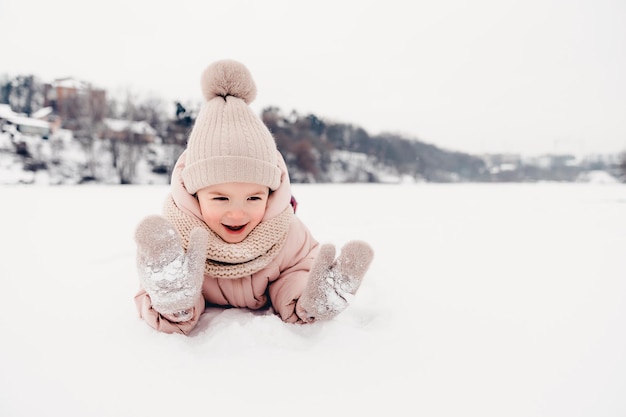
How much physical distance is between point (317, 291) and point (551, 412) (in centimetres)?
67

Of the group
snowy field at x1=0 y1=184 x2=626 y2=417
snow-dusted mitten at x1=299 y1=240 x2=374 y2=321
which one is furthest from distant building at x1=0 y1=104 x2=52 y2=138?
snow-dusted mitten at x1=299 y1=240 x2=374 y2=321

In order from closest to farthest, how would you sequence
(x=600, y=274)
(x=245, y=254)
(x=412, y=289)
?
(x=245, y=254) < (x=412, y=289) < (x=600, y=274)

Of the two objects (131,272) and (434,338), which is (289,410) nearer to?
(434,338)

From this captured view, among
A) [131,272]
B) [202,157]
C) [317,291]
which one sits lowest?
[131,272]

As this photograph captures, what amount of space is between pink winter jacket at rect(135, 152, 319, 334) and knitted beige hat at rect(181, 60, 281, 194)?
0.06m

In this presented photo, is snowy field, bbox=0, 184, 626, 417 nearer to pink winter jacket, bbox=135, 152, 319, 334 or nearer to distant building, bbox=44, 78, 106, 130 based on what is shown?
pink winter jacket, bbox=135, 152, 319, 334

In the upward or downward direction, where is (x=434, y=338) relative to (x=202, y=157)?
downward

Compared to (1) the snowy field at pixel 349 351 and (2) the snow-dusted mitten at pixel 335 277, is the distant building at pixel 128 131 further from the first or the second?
(2) the snow-dusted mitten at pixel 335 277

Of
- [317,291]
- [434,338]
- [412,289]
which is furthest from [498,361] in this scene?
[412,289]

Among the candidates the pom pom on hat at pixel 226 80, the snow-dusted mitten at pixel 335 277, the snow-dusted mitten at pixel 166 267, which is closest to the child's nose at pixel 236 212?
the snow-dusted mitten at pixel 166 267

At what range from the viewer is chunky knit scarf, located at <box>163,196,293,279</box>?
4.41 feet

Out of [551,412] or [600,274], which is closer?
[551,412]

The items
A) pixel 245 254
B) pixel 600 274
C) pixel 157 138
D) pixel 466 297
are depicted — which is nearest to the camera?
pixel 245 254

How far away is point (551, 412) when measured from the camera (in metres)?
0.83
